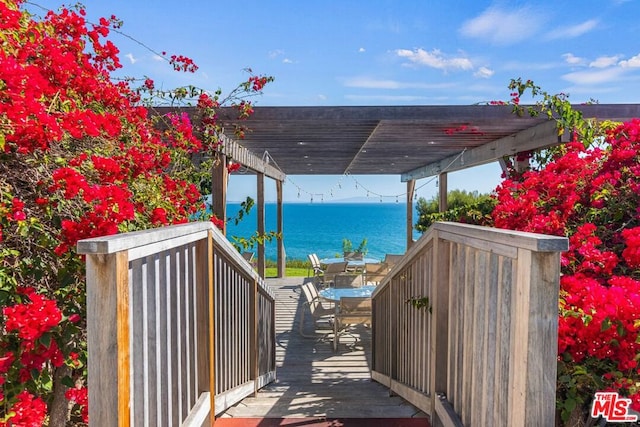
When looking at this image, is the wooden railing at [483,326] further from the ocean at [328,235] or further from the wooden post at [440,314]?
the ocean at [328,235]

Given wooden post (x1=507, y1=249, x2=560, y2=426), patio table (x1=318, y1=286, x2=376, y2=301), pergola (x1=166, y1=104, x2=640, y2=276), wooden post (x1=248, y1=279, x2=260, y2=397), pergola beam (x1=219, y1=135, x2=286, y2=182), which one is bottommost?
patio table (x1=318, y1=286, x2=376, y2=301)

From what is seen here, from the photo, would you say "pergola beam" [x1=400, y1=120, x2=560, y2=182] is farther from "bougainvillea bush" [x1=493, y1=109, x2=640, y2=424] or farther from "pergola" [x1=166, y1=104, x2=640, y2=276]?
"bougainvillea bush" [x1=493, y1=109, x2=640, y2=424]

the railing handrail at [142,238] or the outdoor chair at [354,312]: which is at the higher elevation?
the railing handrail at [142,238]

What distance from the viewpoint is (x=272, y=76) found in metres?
4.11

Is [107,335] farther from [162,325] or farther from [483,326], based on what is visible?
[483,326]

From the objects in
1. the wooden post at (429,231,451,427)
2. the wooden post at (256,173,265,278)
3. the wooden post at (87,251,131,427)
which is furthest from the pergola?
the wooden post at (87,251,131,427)

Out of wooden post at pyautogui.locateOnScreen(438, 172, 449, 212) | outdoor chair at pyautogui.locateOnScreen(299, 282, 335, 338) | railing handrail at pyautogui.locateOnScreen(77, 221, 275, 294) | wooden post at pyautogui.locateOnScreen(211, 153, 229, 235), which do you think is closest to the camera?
railing handrail at pyautogui.locateOnScreen(77, 221, 275, 294)

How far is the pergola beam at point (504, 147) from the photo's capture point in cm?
420

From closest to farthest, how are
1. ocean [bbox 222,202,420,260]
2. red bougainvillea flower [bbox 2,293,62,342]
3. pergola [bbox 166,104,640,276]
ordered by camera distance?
red bougainvillea flower [bbox 2,293,62,342] < pergola [bbox 166,104,640,276] < ocean [bbox 222,202,420,260]

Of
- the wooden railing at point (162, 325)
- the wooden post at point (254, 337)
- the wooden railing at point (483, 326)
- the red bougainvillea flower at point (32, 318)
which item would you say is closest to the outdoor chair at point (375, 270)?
the wooden post at point (254, 337)

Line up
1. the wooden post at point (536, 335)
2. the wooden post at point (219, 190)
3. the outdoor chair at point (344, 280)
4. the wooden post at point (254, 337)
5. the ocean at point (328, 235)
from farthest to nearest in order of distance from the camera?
the ocean at point (328, 235) → the outdoor chair at point (344, 280) → the wooden post at point (219, 190) → the wooden post at point (254, 337) → the wooden post at point (536, 335)

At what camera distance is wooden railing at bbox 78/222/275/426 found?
1079mm

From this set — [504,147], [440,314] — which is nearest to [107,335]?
[440,314]
